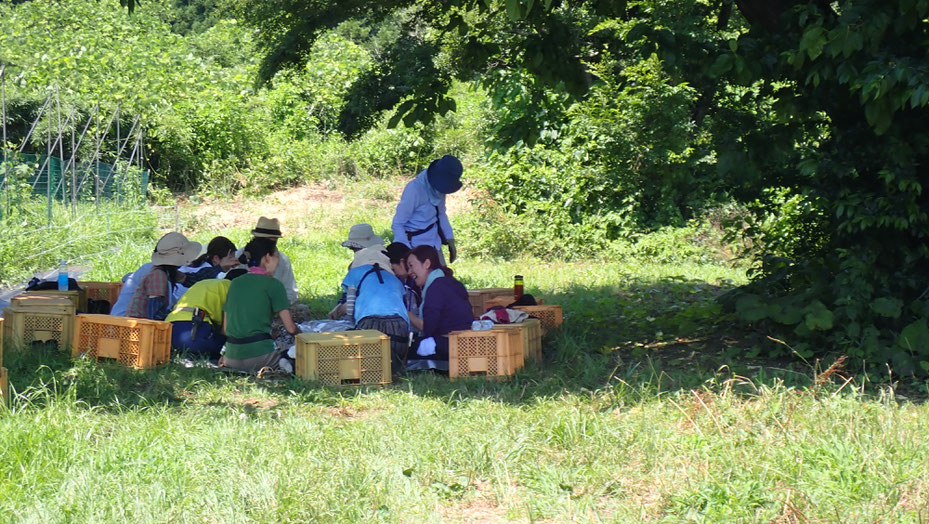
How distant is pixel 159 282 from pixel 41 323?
96cm

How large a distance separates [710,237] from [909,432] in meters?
11.5

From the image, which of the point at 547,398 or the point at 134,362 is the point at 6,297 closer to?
the point at 134,362

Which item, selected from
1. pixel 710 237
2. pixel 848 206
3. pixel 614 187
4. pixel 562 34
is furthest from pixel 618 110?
pixel 848 206

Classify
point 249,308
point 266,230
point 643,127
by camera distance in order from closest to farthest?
1. point 249,308
2. point 266,230
3. point 643,127

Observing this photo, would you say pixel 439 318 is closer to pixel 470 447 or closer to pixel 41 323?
pixel 470 447

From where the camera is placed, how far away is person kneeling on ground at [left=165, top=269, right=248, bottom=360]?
26.4ft

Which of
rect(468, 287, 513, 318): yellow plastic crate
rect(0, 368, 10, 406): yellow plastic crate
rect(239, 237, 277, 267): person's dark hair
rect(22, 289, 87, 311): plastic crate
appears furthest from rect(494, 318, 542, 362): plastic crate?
rect(22, 289, 87, 311): plastic crate

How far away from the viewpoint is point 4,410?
18.6 ft

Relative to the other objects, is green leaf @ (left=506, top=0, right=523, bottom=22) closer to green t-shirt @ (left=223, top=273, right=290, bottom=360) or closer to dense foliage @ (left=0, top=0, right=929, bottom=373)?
dense foliage @ (left=0, top=0, right=929, bottom=373)

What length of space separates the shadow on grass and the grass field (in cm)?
3

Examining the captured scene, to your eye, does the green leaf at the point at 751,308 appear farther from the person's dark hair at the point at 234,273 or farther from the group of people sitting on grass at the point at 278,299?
the person's dark hair at the point at 234,273

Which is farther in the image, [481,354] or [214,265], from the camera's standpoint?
[214,265]

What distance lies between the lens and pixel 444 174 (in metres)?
9.08

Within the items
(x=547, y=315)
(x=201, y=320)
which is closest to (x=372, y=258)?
(x=201, y=320)
